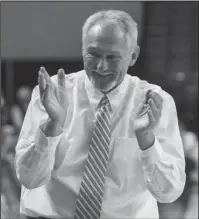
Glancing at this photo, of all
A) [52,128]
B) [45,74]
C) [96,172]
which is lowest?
[96,172]

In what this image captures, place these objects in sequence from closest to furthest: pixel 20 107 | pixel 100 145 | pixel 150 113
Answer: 1. pixel 150 113
2. pixel 100 145
3. pixel 20 107

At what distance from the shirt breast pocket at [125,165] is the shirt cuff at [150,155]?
0.05 metres

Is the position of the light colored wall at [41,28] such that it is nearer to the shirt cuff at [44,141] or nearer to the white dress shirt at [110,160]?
the white dress shirt at [110,160]

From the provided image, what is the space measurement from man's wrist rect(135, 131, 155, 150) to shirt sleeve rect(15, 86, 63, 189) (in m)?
0.16

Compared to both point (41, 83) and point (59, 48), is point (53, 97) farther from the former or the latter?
point (59, 48)

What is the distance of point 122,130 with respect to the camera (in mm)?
964

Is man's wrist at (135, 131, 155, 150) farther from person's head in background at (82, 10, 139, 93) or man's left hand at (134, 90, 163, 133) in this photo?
person's head in background at (82, 10, 139, 93)

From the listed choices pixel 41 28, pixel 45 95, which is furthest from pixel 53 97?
pixel 41 28

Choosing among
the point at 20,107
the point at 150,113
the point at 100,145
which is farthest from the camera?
the point at 20,107

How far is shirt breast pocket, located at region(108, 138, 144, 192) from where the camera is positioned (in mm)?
942

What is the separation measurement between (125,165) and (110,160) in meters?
0.03

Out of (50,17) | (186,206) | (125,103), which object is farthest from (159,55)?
(186,206)

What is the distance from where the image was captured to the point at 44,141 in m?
0.88

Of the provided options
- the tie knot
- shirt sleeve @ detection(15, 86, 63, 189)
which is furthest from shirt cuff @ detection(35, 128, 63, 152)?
the tie knot
